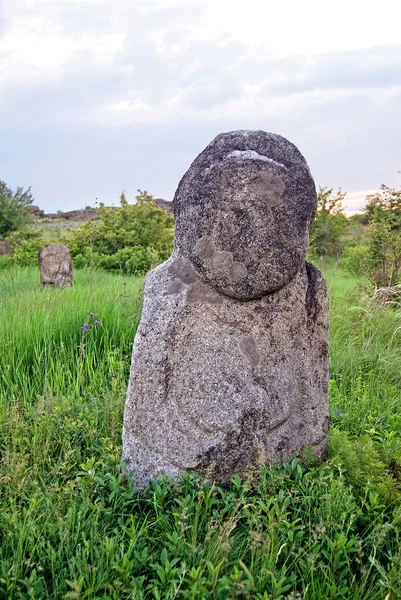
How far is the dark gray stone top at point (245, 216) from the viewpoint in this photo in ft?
8.05

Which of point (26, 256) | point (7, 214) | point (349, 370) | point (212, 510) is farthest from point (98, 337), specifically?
point (7, 214)

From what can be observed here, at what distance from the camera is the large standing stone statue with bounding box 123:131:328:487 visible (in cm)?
246

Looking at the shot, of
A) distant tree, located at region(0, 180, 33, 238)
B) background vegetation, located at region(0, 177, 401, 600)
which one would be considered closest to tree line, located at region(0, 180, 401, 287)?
distant tree, located at region(0, 180, 33, 238)

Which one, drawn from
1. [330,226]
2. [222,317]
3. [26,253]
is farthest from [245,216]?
[330,226]

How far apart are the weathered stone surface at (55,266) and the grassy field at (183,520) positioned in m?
5.95

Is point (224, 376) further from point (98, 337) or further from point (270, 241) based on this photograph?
point (98, 337)

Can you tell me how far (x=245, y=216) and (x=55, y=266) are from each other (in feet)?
25.5

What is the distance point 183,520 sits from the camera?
7.19 feet

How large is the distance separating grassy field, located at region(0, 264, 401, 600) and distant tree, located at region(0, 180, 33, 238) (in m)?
16.9

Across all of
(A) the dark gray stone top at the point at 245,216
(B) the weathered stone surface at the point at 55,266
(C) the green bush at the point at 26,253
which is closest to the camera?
(A) the dark gray stone top at the point at 245,216

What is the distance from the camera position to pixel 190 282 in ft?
8.39

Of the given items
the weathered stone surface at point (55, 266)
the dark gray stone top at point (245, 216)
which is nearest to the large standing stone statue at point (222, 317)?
the dark gray stone top at point (245, 216)

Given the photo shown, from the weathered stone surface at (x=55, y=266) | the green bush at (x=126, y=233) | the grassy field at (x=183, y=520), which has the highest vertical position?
the green bush at (x=126, y=233)

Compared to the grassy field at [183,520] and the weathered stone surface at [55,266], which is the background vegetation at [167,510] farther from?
the weathered stone surface at [55,266]
